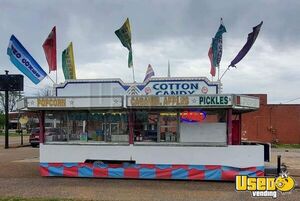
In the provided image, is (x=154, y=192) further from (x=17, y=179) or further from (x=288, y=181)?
(x=17, y=179)

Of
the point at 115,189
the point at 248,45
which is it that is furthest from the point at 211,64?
the point at 115,189

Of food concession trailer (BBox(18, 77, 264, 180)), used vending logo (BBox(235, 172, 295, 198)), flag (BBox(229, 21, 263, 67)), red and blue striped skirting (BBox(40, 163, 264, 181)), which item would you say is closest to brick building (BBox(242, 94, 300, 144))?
flag (BBox(229, 21, 263, 67))

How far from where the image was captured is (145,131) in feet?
55.1

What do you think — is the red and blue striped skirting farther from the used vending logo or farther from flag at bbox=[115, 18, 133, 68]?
flag at bbox=[115, 18, 133, 68]

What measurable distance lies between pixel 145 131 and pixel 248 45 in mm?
5007

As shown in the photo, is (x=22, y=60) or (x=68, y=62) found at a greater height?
(x=68, y=62)

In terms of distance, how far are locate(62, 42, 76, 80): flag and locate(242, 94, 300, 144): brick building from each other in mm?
27935

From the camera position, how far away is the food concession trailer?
15984 mm

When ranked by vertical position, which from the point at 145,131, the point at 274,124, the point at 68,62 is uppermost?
the point at 68,62

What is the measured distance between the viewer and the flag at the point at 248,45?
1717cm

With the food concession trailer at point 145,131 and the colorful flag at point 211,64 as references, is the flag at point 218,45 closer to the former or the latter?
the colorful flag at point 211,64

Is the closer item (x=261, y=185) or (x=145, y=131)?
(x=261, y=185)

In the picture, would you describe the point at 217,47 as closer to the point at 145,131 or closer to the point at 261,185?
the point at 145,131

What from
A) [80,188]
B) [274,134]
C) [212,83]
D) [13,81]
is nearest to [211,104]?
[212,83]
